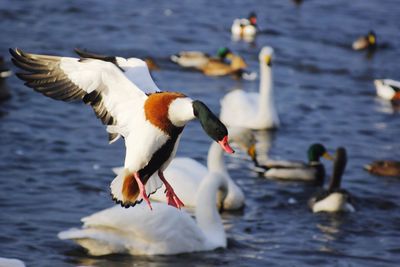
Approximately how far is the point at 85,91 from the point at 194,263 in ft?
10.6

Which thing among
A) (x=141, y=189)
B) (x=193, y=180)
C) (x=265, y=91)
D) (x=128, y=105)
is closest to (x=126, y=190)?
(x=141, y=189)

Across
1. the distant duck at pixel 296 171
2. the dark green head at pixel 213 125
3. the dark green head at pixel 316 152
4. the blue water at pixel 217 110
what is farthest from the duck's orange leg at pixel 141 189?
the dark green head at pixel 316 152

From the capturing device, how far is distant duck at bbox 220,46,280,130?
17.0m

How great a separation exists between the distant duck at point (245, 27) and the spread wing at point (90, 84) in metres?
15.7

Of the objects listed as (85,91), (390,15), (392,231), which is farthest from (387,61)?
(85,91)

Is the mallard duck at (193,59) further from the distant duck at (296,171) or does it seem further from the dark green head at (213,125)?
the dark green head at (213,125)

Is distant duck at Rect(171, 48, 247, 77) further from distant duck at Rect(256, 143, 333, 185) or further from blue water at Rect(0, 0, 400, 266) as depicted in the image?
distant duck at Rect(256, 143, 333, 185)

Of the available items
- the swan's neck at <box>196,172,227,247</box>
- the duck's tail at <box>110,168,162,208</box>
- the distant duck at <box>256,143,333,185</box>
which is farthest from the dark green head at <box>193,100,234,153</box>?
the distant duck at <box>256,143,333,185</box>

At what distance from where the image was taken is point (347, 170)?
49.9ft

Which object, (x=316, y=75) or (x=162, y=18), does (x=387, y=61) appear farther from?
(x=162, y=18)

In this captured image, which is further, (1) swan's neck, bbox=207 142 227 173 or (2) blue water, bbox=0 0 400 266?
(1) swan's neck, bbox=207 142 227 173

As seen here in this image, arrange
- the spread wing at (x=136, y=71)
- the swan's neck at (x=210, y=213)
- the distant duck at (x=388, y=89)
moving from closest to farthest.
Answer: the spread wing at (x=136, y=71) → the swan's neck at (x=210, y=213) → the distant duck at (x=388, y=89)

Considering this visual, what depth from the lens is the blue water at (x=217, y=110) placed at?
11641mm

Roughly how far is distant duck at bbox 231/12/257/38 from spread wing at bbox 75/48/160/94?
15687 mm
